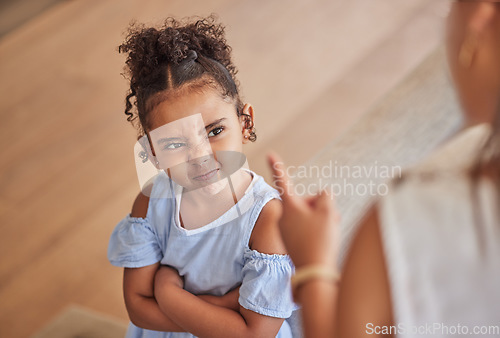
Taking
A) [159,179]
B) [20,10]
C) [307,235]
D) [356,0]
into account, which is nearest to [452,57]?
[307,235]

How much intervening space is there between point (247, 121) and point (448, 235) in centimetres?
25

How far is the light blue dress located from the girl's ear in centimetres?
5

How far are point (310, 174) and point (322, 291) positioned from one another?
200 mm

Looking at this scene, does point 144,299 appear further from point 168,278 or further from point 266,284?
point 266,284

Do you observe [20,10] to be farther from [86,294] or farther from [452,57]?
[452,57]

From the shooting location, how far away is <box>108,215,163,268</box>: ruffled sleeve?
2.06 ft

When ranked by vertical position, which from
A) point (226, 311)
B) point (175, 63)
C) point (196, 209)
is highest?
point (175, 63)

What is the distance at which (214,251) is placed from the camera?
608 millimetres

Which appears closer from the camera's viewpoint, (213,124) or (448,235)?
(448,235)

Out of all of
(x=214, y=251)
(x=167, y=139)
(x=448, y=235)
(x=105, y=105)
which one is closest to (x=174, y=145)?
(x=167, y=139)

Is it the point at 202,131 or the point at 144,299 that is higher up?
the point at 202,131

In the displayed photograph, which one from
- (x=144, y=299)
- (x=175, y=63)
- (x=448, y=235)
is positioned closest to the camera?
(x=448, y=235)

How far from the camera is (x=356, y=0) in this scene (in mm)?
1027

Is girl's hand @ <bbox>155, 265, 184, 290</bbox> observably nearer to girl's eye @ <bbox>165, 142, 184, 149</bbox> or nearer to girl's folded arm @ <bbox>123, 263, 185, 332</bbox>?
girl's folded arm @ <bbox>123, 263, 185, 332</bbox>
